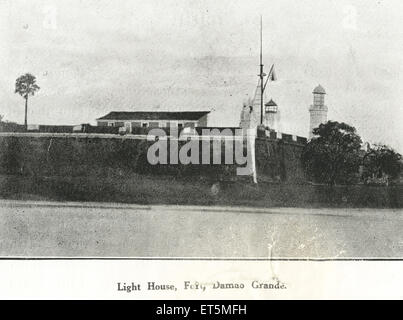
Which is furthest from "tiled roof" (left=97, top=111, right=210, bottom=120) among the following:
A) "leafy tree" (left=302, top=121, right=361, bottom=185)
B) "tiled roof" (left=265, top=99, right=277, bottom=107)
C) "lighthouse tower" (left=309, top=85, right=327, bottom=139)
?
"leafy tree" (left=302, top=121, right=361, bottom=185)

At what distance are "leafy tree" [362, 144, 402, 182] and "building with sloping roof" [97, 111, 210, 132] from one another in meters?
2.41

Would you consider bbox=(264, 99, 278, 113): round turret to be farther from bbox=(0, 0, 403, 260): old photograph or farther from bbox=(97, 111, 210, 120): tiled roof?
bbox=(97, 111, 210, 120): tiled roof

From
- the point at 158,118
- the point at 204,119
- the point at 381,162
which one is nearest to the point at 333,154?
the point at 381,162

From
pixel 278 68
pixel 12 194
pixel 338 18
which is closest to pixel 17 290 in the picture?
pixel 12 194

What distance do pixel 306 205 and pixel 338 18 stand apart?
250 cm

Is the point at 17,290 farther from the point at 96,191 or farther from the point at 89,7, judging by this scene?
the point at 89,7

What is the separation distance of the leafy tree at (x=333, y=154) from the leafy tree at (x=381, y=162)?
0.17m

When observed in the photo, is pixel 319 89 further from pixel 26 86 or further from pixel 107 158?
pixel 26 86

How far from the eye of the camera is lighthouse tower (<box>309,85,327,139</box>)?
24.1ft

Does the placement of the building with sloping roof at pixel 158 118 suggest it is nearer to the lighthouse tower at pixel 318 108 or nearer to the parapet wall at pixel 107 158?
the parapet wall at pixel 107 158

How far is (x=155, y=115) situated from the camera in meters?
7.71

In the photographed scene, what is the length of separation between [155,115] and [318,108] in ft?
7.52

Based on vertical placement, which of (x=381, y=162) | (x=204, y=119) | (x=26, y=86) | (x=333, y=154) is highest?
(x=26, y=86)

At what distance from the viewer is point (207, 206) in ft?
23.5
